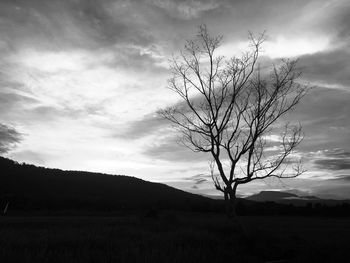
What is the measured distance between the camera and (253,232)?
53.6 feet

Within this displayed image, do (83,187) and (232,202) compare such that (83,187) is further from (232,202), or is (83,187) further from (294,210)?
(232,202)

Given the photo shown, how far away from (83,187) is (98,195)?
11936mm

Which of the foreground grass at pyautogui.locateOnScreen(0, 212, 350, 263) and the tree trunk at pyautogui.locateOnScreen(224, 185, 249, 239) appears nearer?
the foreground grass at pyautogui.locateOnScreen(0, 212, 350, 263)

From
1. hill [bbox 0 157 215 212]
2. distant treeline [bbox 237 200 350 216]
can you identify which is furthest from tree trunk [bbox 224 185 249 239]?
hill [bbox 0 157 215 212]

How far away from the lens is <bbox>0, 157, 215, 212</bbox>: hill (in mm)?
91262

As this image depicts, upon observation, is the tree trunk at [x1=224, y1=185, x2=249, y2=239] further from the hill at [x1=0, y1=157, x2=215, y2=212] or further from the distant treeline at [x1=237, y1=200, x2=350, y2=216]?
the hill at [x1=0, y1=157, x2=215, y2=212]

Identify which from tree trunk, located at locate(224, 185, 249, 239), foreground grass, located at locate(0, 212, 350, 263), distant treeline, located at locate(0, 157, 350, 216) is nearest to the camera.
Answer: foreground grass, located at locate(0, 212, 350, 263)

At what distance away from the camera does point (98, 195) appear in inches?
4178

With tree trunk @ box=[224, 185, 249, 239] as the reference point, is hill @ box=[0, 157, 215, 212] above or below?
above

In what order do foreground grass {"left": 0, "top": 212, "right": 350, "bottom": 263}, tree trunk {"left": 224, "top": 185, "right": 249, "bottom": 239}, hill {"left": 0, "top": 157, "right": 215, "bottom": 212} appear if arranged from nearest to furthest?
1. foreground grass {"left": 0, "top": 212, "right": 350, "bottom": 263}
2. tree trunk {"left": 224, "top": 185, "right": 249, "bottom": 239}
3. hill {"left": 0, "top": 157, "right": 215, "bottom": 212}

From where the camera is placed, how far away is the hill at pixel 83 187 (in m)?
91.3

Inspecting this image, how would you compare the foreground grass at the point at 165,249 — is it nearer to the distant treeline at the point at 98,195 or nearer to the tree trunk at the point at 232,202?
the tree trunk at the point at 232,202

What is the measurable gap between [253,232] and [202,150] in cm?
460

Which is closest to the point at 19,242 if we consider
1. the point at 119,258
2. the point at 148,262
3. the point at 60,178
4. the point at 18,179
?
the point at 119,258
